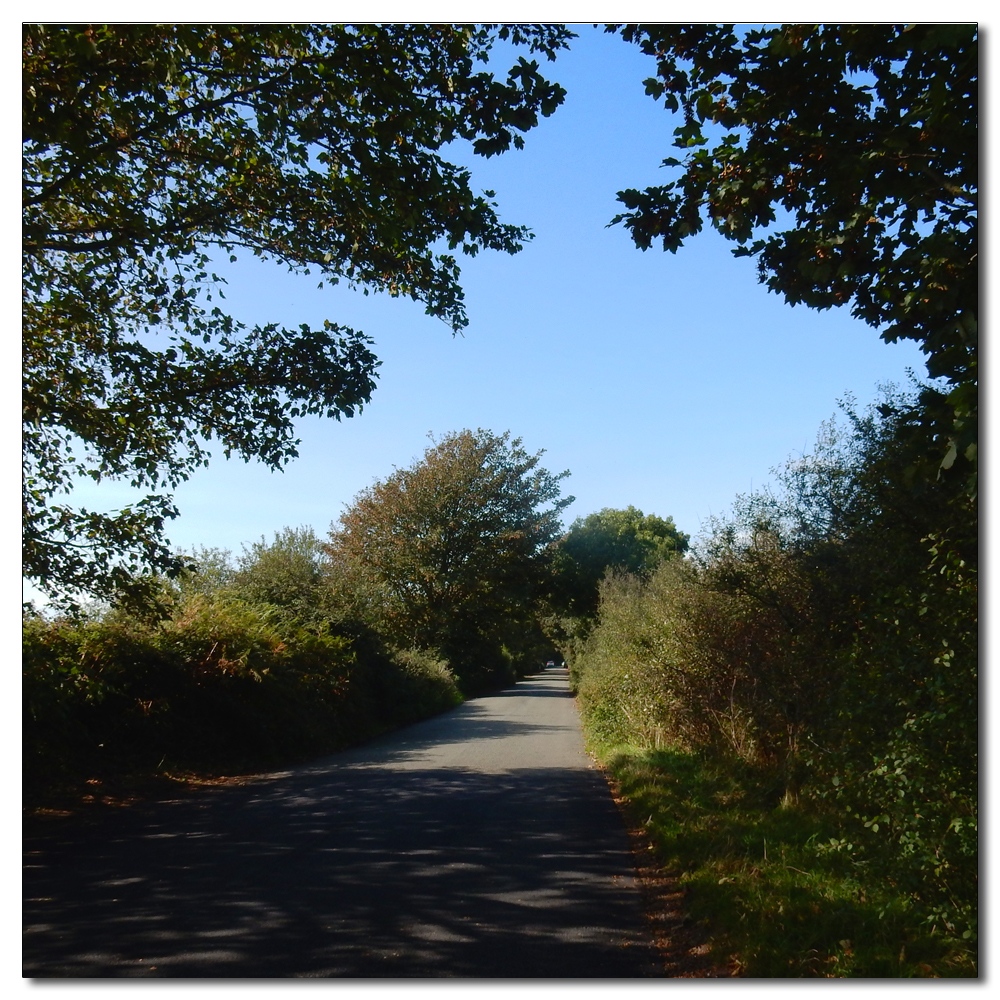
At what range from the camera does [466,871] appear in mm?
6742

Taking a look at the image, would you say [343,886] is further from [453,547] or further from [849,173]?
[453,547]

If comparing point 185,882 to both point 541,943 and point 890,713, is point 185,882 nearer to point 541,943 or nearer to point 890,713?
point 541,943

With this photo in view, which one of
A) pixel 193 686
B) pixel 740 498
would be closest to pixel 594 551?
pixel 193 686

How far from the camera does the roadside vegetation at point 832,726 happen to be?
466 centimetres

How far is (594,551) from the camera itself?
50219mm

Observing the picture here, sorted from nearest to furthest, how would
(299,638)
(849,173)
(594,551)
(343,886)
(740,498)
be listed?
(849,173), (343,886), (740,498), (299,638), (594,551)

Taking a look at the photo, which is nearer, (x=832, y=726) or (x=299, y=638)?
(x=832, y=726)

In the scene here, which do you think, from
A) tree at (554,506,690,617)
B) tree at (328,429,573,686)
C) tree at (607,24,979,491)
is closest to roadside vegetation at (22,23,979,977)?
tree at (607,24,979,491)

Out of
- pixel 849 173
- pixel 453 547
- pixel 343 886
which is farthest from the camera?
pixel 453 547

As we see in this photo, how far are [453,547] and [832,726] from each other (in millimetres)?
30655

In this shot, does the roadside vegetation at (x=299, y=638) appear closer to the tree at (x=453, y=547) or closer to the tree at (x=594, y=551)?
the tree at (x=453, y=547)

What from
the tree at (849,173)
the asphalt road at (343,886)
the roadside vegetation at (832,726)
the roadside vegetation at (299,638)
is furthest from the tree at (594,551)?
the tree at (849,173)

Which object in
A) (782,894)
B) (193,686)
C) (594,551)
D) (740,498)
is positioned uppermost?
(740,498)

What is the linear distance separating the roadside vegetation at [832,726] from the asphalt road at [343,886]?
0.89m
